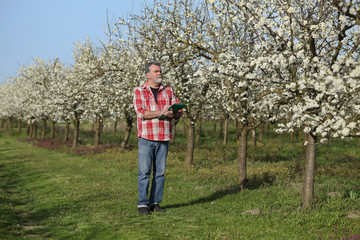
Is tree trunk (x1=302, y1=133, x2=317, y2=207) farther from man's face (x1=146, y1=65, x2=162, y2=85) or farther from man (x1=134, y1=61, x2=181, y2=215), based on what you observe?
man's face (x1=146, y1=65, x2=162, y2=85)

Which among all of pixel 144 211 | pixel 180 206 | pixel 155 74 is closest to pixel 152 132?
pixel 155 74

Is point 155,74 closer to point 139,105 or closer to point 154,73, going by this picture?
point 154,73

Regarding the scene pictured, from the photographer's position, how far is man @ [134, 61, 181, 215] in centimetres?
770

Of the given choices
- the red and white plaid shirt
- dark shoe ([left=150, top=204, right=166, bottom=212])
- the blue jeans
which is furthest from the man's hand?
dark shoe ([left=150, top=204, right=166, bottom=212])

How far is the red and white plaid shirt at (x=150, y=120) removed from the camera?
25.2ft

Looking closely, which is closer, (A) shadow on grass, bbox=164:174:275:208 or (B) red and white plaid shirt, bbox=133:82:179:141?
(B) red and white plaid shirt, bbox=133:82:179:141

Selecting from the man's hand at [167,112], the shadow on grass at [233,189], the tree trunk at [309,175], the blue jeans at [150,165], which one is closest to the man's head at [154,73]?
the man's hand at [167,112]

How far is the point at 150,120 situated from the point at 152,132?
0.28m

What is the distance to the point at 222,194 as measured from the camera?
1055 centimetres

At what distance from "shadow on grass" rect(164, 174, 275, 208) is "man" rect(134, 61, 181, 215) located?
1.44 metres

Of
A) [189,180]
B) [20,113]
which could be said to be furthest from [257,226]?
[20,113]

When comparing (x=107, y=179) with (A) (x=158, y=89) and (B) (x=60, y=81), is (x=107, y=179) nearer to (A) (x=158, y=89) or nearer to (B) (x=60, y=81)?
(A) (x=158, y=89)

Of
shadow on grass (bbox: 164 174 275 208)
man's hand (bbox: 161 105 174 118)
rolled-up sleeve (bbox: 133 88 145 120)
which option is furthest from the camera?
shadow on grass (bbox: 164 174 275 208)

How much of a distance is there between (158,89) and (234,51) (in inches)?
131
